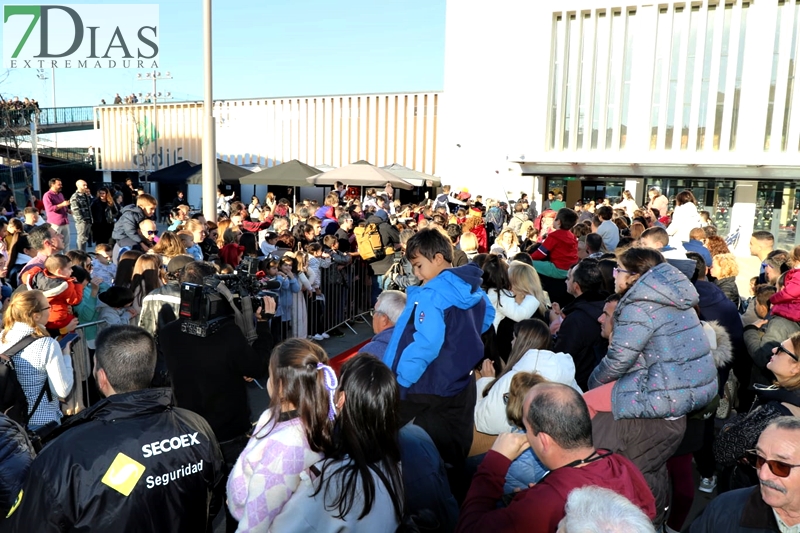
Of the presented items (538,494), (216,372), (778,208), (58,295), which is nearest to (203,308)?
(216,372)

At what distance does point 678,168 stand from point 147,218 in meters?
21.6

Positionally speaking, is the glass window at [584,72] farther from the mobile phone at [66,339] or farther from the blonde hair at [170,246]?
the mobile phone at [66,339]

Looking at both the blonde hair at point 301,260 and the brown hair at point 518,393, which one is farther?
the blonde hair at point 301,260

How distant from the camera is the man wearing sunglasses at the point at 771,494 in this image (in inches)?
89.8

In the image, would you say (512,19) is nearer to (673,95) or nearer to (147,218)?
(673,95)

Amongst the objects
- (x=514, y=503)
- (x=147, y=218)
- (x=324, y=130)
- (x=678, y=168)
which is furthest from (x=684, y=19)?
(x=514, y=503)

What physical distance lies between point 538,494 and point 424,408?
4.76 ft

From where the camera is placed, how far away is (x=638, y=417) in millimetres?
3570

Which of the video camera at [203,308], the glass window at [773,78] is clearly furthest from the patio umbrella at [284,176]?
the glass window at [773,78]

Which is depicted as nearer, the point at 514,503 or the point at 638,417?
the point at 514,503

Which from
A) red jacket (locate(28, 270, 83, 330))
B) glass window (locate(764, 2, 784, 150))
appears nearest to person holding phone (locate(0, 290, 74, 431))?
red jacket (locate(28, 270, 83, 330))

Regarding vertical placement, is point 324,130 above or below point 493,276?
above

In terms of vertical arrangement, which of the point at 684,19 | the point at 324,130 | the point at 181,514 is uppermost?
the point at 684,19

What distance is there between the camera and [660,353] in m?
3.55
